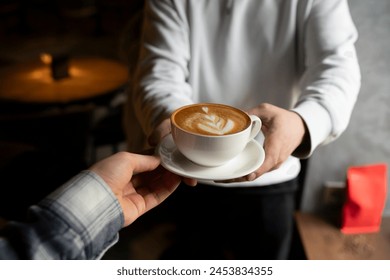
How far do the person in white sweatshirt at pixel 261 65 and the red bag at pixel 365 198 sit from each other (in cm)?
30

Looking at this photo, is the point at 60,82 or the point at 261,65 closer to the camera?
the point at 261,65

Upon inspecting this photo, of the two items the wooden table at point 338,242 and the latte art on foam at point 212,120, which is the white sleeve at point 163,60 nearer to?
the latte art on foam at point 212,120

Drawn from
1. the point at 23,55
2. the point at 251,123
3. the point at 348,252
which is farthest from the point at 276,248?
the point at 23,55

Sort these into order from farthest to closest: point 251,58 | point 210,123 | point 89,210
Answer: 1. point 251,58
2. point 210,123
3. point 89,210

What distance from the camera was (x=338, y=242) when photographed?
1288 mm

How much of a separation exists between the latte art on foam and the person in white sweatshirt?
80 mm

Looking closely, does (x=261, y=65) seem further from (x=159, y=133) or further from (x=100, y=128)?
(x=100, y=128)

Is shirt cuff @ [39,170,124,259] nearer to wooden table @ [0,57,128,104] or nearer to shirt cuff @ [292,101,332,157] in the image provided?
shirt cuff @ [292,101,332,157]

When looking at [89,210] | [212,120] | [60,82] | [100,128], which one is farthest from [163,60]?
[60,82]

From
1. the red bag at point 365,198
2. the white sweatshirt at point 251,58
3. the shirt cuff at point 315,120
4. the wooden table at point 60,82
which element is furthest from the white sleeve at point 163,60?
the wooden table at point 60,82

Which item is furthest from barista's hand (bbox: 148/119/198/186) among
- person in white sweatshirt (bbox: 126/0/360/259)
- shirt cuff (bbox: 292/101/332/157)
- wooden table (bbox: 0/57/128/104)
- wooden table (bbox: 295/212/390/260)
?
wooden table (bbox: 0/57/128/104)

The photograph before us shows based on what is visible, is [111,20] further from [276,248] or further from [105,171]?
[105,171]

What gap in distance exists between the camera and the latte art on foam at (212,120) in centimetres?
71

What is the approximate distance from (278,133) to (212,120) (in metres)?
0.14
